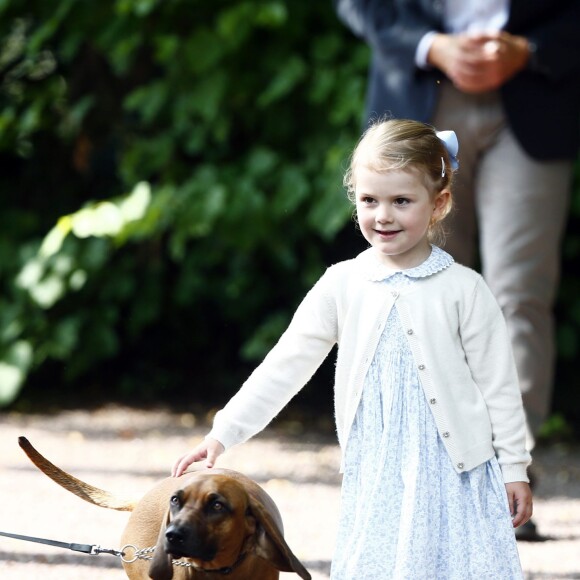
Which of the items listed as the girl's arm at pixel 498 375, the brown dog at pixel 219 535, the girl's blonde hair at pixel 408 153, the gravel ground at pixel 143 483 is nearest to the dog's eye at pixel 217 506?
the brown dog at pixel 219 535

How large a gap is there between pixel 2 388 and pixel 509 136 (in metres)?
3.43

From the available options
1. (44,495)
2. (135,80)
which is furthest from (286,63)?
(44,495)

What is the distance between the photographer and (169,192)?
5832 mm

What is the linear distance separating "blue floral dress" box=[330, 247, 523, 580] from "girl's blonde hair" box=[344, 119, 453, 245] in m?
0.22

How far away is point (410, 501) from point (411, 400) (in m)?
0.21

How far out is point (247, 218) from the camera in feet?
19.1

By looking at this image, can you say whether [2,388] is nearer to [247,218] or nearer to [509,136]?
[247,218]

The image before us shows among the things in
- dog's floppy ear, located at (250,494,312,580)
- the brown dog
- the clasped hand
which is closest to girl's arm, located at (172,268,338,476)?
the brown dog

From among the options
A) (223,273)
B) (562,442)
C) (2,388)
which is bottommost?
(562,442)

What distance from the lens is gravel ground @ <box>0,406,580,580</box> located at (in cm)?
351

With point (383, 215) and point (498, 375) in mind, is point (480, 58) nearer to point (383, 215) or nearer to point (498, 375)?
point (383, 215)

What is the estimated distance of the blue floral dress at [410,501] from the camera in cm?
246

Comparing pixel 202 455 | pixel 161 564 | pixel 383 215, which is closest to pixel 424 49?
pixel 383 215

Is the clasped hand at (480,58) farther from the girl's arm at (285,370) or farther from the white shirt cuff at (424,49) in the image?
the girl's arm at (285,370)
